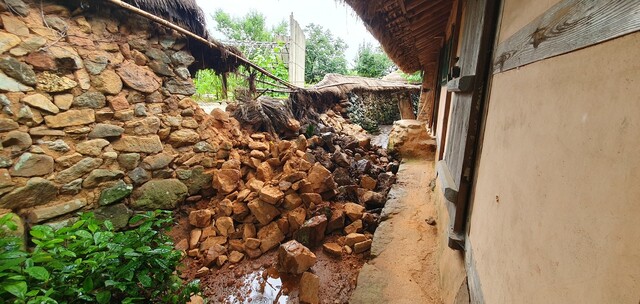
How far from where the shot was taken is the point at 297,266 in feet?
9.43

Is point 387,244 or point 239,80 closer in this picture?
point 387,244

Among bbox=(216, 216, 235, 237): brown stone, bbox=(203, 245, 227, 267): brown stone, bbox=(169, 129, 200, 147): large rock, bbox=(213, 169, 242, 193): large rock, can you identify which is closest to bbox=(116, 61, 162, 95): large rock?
bbox=(169, 129, 200, 147): large rock

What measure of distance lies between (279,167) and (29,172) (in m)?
2.82

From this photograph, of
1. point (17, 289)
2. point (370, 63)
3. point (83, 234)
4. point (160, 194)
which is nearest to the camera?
point (17, 289)

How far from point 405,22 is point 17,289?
4.19m

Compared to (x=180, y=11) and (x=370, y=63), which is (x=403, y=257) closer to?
(x=180, y=11)

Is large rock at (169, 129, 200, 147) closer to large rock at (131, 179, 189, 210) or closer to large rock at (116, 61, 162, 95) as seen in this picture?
large rock at (131, 179, 189, 210)

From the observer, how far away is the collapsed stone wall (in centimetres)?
229

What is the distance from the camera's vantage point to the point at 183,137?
11.8ft

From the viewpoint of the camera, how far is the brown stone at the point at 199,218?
11.4 feet

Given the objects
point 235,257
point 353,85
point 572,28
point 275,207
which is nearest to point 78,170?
point 235,257

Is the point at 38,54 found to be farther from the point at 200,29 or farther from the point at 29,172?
the point at 200,29

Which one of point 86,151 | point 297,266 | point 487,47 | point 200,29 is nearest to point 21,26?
point 86,151

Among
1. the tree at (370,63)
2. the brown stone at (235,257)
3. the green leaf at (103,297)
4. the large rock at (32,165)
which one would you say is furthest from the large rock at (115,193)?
the tree at (370,63)
